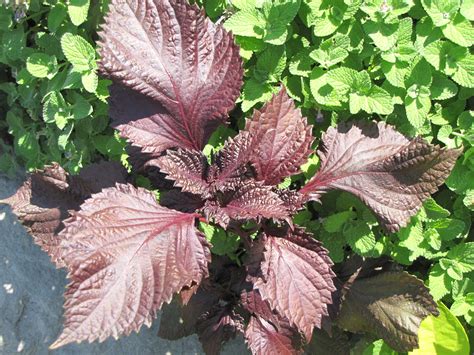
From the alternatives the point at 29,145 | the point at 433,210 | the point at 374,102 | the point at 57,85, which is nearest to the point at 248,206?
the point at 374,102

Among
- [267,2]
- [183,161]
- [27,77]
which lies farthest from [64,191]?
[267,2]

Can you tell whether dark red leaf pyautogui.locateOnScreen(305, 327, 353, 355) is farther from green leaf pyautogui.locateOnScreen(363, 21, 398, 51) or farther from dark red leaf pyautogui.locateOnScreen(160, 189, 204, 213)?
green leaf pyautogui.locateOnScreen(363, 21, 398, 51)

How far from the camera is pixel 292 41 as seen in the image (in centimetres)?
157

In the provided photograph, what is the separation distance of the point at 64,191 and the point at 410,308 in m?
0.90

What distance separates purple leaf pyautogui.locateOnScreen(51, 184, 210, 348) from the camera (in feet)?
3.88

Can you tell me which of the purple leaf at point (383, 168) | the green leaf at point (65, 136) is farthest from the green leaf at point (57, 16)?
the purple leaf at point (383, 168)

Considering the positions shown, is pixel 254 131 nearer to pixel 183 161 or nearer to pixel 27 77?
pixel 183 161

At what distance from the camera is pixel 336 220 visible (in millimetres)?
1554

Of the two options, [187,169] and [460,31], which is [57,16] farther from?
[460,31]

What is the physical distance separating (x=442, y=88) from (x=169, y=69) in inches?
25.4

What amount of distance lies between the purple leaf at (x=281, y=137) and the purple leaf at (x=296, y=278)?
0.16 metres

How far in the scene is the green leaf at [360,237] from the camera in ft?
5.04

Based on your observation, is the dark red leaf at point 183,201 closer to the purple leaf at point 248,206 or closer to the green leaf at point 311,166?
the purple leaf at point 248,206

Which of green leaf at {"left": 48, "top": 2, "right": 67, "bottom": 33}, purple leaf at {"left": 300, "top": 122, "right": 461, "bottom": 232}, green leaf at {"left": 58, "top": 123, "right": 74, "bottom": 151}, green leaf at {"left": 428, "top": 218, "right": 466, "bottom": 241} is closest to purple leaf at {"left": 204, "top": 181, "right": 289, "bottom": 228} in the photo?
purple leaf at {"left": 300, "top": 122, "right": 461, "bottom": 232}
